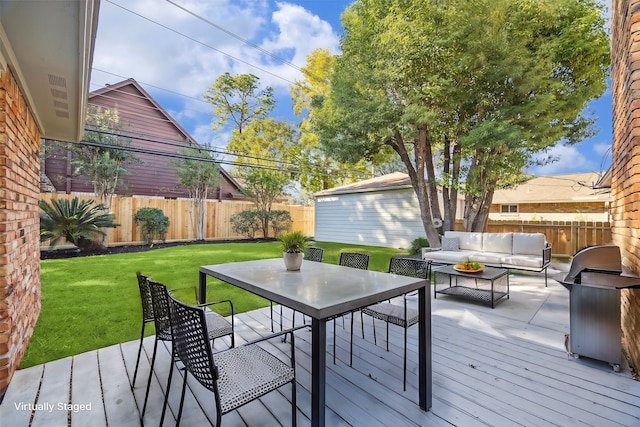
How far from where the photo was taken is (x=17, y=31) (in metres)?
1.70

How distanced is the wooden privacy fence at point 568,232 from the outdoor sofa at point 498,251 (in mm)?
3802

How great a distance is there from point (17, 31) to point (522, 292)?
22.0 feet

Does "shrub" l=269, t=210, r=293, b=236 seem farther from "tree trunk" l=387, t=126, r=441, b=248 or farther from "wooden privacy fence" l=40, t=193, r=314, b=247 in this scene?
"tree trunk" l=387, t=126, r=441, b=248

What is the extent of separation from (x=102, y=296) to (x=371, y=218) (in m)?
8.74

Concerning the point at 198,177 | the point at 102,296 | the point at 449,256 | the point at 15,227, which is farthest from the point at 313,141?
the point at 15,227

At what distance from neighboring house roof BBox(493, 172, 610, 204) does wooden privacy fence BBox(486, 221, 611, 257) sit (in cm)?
481

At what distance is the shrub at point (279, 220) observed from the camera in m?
13.3

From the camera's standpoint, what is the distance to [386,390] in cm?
208

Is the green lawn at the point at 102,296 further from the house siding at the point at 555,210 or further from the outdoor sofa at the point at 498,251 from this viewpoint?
the house siding at the point at 555,210

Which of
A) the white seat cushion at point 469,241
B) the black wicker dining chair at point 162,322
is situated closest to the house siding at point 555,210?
the white seat cushion at point 469,241

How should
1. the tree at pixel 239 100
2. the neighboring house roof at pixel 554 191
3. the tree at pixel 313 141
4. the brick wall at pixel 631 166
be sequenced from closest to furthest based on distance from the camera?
1. the brick wall at pixel 631 166
2. the neighboring house roof at pixel 554 191
3. the tree at pixel 313 141
4. the tree at pixel 239 100

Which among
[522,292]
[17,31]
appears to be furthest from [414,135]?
[17,31]

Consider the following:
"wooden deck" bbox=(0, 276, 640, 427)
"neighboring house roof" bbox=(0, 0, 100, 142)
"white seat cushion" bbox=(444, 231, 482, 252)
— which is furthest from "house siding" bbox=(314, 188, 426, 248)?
"neighboring house roof" bbox=(0, 0, 100, 142)

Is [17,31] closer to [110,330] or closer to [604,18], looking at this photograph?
[110,330]
